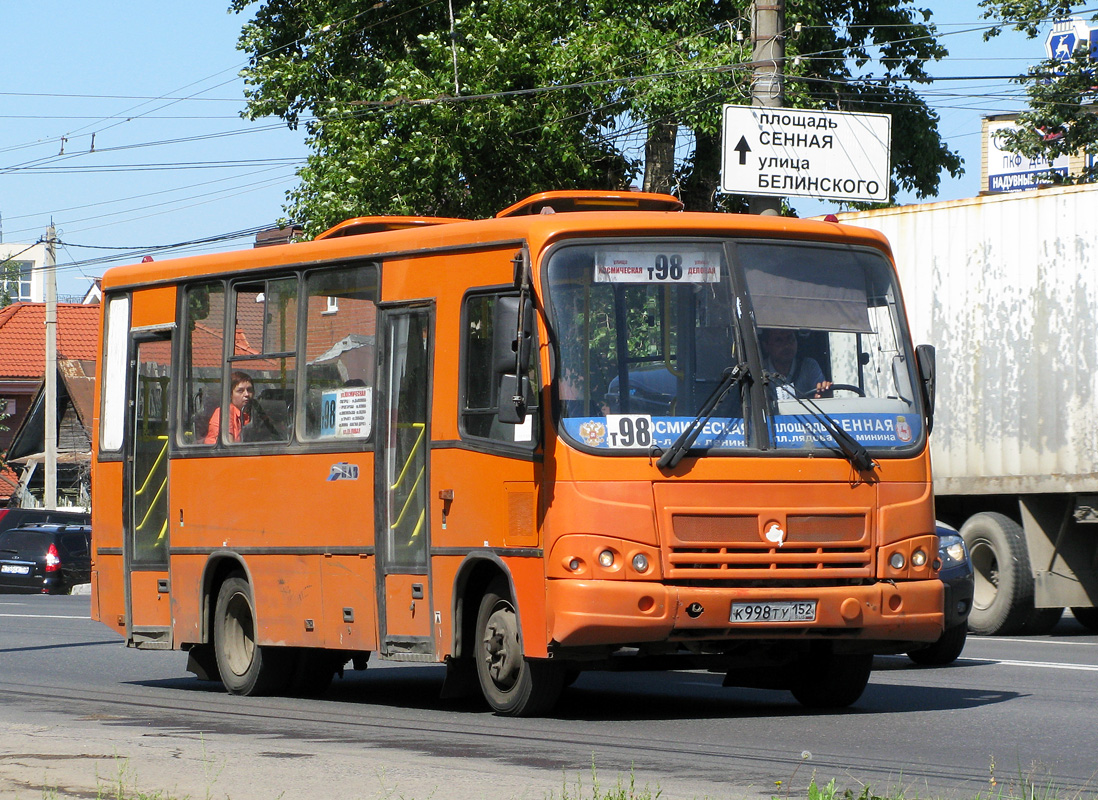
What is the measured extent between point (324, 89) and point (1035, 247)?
635 inches

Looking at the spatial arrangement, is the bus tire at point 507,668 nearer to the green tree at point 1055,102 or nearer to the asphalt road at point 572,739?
the asphalt road at point 572,739

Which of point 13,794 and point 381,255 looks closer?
point 13,794

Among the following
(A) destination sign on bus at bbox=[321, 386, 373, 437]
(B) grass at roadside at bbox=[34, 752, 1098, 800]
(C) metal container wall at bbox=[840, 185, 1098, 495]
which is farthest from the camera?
(C) metal container wall at bbox=[840, 185, 1098, 495]

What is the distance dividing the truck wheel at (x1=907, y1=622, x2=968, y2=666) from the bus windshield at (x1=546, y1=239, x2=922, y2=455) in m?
3.84

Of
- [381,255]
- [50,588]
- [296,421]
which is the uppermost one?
[381,255]

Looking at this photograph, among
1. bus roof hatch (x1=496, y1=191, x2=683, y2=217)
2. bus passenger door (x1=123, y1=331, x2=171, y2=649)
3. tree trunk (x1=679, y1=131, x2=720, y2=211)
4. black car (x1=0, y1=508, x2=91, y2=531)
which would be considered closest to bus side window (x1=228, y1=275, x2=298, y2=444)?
bus passenger door (x1=123, y1=331, x2=171, y2=649)

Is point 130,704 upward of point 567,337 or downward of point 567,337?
downward

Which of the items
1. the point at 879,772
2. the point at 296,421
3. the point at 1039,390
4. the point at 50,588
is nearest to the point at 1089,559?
the point at 1039,390

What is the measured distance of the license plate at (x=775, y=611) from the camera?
998 centimetres

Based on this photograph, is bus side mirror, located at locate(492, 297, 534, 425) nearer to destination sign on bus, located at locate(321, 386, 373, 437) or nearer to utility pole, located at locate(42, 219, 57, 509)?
destination sign on bus, located at locate(321, 386, 373, 437)

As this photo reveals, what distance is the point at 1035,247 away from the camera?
1752cm

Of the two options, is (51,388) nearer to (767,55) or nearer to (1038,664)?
(767,55)

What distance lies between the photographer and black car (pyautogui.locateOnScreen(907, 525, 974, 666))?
14.1 metres

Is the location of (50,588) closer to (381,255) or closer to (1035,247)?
(1035,247)
